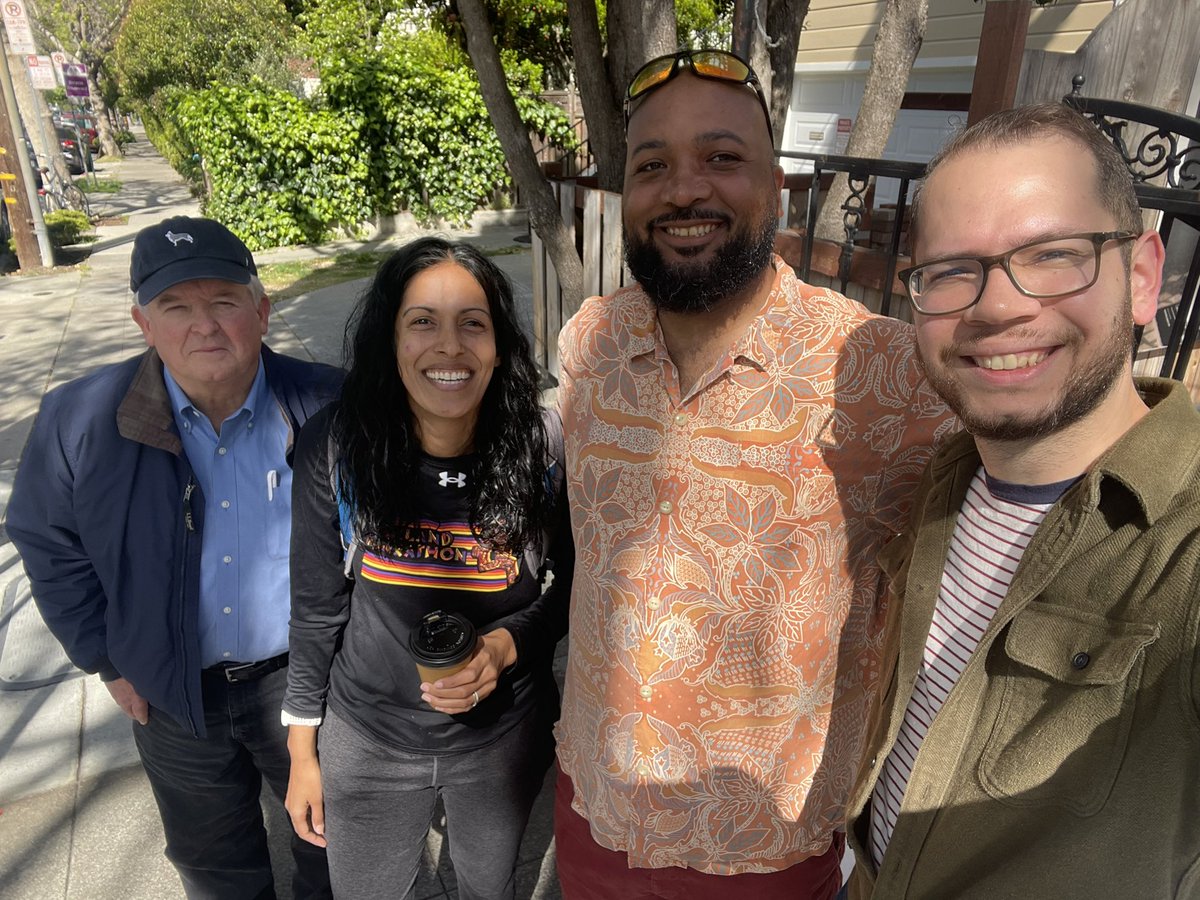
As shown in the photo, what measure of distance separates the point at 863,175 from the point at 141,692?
2.81 m

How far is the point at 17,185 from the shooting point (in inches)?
431

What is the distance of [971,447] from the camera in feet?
4.30

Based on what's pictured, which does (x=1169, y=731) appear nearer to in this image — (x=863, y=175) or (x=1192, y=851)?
(x=1192, y=851)

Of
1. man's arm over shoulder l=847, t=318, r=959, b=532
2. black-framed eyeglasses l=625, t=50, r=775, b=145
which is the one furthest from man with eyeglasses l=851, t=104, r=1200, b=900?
black-framed eyeglasses l=625, t=50, r=775, b=145

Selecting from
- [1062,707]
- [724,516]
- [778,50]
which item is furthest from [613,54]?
[1062,707]

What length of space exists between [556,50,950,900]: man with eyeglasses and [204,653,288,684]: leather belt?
914mm

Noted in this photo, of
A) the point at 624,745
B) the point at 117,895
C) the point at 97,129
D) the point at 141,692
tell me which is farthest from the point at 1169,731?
the point at 97,129

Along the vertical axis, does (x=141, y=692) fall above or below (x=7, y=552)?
above

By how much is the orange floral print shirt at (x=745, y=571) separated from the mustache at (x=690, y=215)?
0.61ft

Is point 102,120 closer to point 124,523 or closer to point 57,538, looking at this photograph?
point 57,538

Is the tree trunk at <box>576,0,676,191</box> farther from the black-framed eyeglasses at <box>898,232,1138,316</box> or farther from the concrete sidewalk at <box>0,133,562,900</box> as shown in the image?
the concrete sidewalk at <box>0,133,562,900</box>

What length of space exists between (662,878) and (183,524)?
4.82ft

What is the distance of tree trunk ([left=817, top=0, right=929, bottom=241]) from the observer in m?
3.43

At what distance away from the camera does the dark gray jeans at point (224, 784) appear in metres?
2.12
